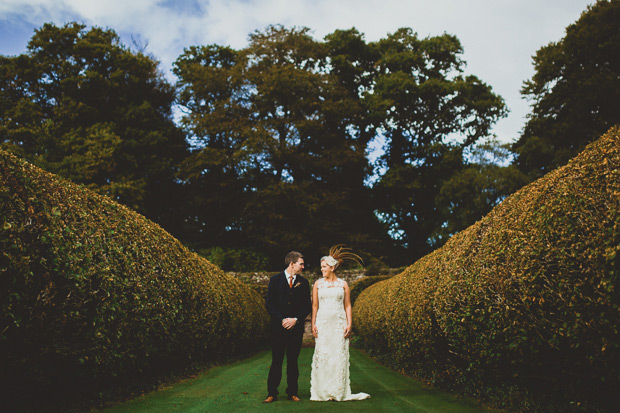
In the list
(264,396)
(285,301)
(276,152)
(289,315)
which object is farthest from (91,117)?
(264,396)

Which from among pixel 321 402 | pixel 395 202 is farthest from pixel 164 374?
pixel 395 202

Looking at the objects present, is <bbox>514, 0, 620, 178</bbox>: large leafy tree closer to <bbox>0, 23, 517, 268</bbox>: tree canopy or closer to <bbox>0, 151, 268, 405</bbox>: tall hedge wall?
<bbox>0, 23, 517, 268</bbox>: tree canopy

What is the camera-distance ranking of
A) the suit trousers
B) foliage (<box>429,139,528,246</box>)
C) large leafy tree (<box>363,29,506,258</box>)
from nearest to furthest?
the suit trousers → foliage (<box>429,139,528,246</box>) → large leafy tree (<box>363,29,506,258</box>)

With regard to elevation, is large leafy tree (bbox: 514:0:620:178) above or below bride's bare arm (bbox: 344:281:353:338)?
above

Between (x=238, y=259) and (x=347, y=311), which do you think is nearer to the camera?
(x=347, y=311)

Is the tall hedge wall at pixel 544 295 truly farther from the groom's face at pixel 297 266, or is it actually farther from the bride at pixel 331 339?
the groom's face at pixel 297 266

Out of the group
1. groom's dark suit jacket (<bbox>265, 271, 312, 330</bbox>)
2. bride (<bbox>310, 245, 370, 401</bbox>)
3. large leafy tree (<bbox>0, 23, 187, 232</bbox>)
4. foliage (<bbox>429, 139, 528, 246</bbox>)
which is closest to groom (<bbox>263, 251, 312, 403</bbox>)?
groom's dark suit jacket (<bbox>265, 271, 312, 330</bbox>)

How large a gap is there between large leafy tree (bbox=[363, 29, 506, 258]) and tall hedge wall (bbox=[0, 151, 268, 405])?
25.0 meters

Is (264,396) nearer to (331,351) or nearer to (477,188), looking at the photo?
(331,351)

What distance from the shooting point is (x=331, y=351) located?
662 cm

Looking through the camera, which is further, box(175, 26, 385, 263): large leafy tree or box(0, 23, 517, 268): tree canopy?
box(175, 26, 385, 263): large leafy tree

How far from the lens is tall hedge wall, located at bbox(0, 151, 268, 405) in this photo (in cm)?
385

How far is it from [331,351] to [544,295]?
3499mm

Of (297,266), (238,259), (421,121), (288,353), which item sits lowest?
(288,353)
